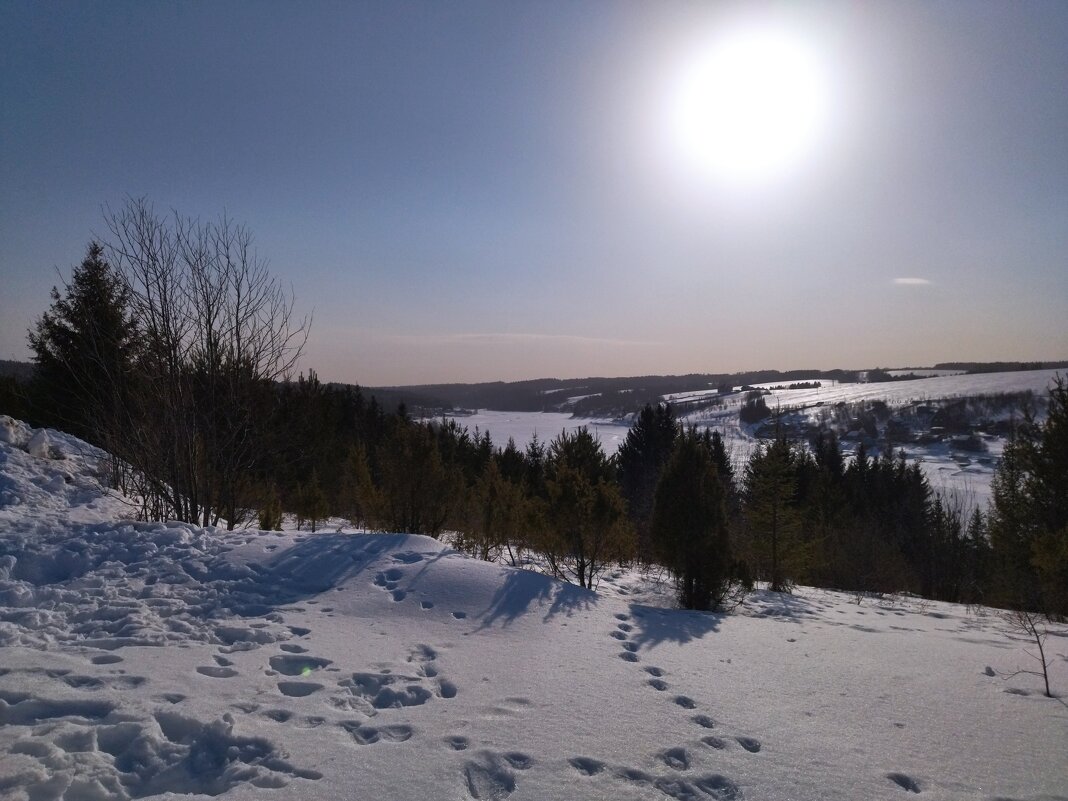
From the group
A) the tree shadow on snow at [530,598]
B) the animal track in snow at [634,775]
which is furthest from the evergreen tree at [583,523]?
the animal track in snow at [634,775]

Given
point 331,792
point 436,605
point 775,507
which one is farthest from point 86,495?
point 775,507

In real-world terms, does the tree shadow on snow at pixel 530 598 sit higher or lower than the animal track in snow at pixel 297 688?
lower

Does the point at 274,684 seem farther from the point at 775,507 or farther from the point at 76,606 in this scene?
the point at 775,507

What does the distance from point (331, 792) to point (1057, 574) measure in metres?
11.4

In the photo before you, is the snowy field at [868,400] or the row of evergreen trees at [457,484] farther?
the snowy field at [868,400]

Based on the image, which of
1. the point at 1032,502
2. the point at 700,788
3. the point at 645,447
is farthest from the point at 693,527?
the point at 645,447

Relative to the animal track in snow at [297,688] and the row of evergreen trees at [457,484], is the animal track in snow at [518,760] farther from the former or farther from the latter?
the row of evergreen trees at [457,484]

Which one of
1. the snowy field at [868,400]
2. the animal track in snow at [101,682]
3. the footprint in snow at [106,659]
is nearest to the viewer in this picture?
the animal track in snow at [101,682]

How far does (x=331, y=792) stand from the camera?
260cm

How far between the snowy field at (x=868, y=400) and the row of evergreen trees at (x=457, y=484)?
154 ft

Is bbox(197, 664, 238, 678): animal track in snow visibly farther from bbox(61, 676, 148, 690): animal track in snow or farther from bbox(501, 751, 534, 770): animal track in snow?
bbox(501, 751, 534, 770): animal track in snow

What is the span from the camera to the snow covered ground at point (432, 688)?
280 cm

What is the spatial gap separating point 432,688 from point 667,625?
3.20 metres

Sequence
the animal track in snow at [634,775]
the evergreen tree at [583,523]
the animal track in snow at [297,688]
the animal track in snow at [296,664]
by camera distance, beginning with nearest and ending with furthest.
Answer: the animal track in snow at [634,775] < the animal track in snow at [297,688] < the animal track in snow at [296,664] < the evergreen tree at [583,523]
